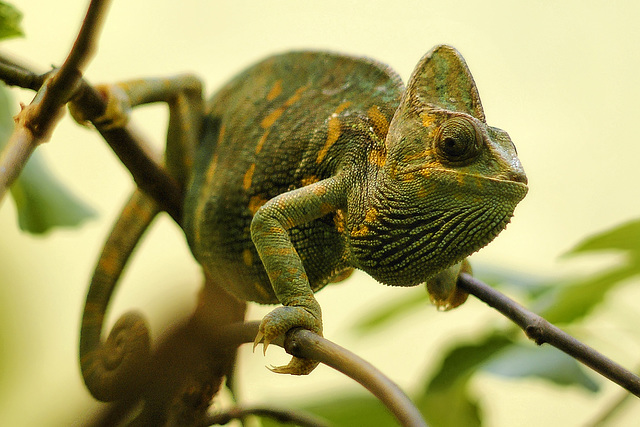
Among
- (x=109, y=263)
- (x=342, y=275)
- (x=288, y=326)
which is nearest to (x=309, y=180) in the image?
(x=342, y=275)

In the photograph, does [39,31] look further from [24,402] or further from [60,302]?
[24,402]

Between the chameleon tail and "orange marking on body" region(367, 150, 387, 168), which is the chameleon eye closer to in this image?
"orange marking on body" region(367, 150, 387, 168)

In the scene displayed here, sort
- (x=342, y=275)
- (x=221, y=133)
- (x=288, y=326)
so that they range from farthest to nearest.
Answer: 1. (x=221, y=133)
2. (x=342, y=275)
3. (x=288, y=326)

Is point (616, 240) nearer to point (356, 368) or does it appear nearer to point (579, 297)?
point (579, 297)

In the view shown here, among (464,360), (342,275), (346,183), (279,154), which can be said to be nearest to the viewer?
(346,183)

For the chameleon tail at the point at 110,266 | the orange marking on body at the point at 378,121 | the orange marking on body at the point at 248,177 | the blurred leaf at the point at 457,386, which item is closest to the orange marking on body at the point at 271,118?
the orange marking on body at the point at 248,177

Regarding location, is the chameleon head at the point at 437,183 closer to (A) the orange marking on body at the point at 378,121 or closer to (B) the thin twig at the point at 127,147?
(A) the orange marking on body at the point at 378,121
